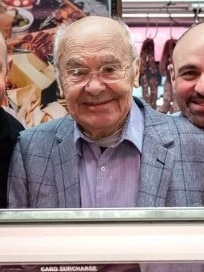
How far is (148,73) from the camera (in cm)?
342

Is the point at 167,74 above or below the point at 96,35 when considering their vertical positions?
below

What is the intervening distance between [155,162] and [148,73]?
2479mm

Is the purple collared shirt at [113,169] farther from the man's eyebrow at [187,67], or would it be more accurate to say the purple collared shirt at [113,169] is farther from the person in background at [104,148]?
the man's eyebrow at [187,67]

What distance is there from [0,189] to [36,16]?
821 mm

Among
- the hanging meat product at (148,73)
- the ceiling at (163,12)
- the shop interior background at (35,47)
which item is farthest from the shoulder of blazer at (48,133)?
the hanging meat product at (148,73)

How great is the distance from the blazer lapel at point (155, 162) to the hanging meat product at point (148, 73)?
2.19m

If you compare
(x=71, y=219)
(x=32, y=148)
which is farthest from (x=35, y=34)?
(x=71, y=219)

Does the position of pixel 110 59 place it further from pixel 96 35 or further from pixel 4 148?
pixel 4 148

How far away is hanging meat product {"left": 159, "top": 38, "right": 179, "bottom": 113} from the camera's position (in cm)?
311

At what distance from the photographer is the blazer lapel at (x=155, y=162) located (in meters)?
0.96

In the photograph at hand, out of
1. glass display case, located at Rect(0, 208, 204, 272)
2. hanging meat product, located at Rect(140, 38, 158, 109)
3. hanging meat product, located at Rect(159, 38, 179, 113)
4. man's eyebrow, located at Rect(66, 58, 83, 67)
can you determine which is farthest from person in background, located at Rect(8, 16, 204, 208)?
hanging meat product, located at Rect(140, 38, 158, 109)

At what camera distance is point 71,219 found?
1.81ft

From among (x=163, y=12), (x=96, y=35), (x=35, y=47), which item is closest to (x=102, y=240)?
(x=96, y=35)

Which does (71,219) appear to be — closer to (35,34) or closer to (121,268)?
(121,268)
